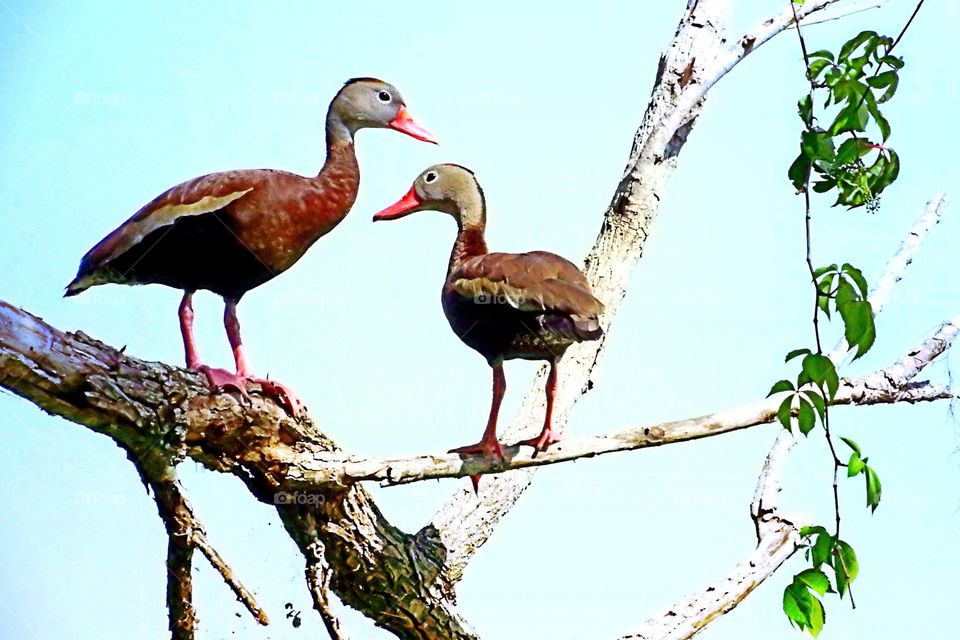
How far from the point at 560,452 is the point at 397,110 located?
1.58 meters

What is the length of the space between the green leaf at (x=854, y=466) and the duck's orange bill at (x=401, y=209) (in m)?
2.14

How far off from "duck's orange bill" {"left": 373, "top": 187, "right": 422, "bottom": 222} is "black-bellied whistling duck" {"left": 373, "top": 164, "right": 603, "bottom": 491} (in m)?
0.39

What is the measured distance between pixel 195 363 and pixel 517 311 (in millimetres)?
1125

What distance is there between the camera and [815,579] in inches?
116

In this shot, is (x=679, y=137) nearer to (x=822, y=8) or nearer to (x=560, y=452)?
(x=822, y=8)

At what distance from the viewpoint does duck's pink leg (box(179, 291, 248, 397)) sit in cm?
356

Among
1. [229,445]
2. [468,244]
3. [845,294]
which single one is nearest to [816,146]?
[845,294]

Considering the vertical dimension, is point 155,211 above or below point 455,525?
above

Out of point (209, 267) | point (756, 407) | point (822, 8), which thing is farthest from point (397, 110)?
point (822, 8)

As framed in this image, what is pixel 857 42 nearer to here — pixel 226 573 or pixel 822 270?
pixel 822 270

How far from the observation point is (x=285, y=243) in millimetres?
3822

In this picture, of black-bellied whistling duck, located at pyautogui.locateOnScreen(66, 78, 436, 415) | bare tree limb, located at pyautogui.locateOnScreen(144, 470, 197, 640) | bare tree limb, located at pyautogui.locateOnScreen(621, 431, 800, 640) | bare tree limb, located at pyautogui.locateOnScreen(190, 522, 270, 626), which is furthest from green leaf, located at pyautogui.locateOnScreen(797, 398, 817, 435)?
bare tree limb, located at pyautogui.locateOnScreen(144, 470, 197, 640)

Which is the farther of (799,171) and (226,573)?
Answer: (226,573)

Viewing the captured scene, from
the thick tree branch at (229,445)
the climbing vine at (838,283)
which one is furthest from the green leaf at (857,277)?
the thick tree branch at (229,445)
